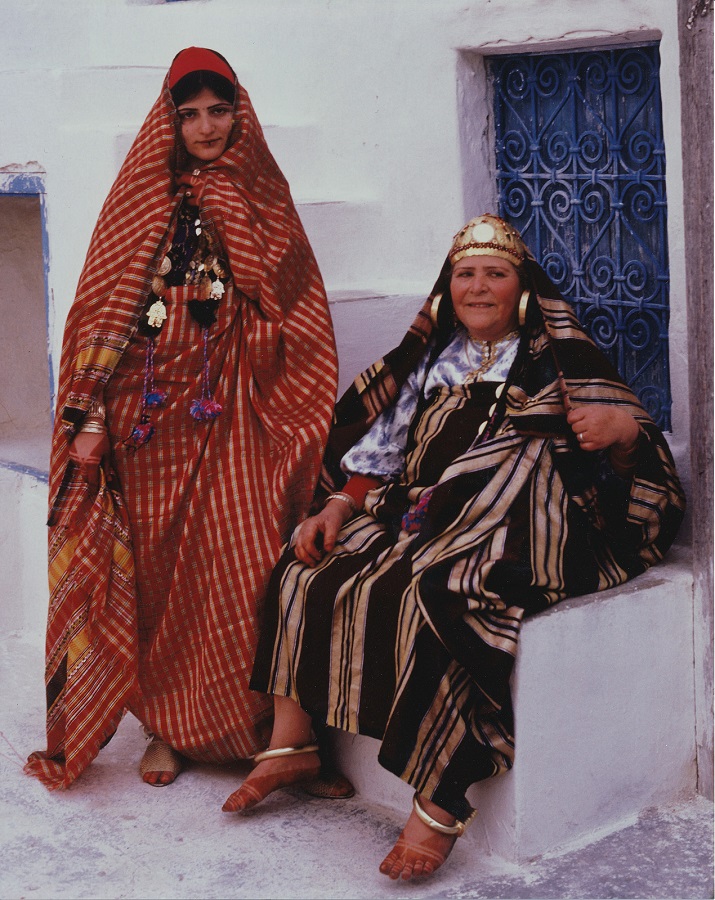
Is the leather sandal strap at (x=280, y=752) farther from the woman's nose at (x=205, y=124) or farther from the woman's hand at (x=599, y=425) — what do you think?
the woman's nose at (x=205, y=124)

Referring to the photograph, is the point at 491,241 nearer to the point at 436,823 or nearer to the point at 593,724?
the point at 593,724

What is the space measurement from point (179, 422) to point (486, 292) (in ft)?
3.32

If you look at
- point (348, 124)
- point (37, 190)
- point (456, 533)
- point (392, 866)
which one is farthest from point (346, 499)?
point (37, 190)

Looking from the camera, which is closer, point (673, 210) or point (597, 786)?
point (597, 786)

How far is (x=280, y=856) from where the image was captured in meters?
3.54

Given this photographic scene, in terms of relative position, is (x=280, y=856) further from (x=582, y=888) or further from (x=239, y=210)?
(x=239, y=210)

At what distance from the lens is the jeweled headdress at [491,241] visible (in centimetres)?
368

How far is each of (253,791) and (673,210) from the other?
6.43 feet

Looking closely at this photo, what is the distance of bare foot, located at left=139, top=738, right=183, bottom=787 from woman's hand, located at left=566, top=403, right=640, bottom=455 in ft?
5.15

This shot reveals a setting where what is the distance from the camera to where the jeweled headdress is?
3.68 m

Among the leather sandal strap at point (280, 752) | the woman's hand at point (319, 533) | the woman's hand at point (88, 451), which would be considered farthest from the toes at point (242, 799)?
the woman's hand at point (88, 451)

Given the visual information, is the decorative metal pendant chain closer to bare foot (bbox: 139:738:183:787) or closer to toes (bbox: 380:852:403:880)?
toes (bbox: 380:852:403:880)

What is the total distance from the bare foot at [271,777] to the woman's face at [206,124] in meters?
1.73

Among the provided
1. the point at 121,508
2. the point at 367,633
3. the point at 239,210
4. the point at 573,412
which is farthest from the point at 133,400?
the point at 573,412
